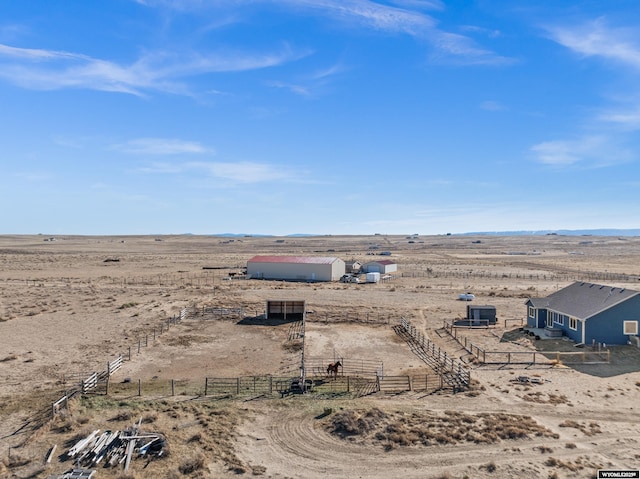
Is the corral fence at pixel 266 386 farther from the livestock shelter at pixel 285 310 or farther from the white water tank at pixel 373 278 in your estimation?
the white water tank at pixel 373 278

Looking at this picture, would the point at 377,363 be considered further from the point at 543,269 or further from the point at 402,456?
the point at 543,269

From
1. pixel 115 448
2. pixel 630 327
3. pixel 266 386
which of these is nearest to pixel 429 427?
pixel 266 386

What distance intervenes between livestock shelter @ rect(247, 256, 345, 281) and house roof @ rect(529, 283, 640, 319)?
39.0 meters

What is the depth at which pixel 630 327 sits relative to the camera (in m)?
34.4

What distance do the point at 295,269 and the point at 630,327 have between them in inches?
1995

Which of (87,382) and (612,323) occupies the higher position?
(612,323)

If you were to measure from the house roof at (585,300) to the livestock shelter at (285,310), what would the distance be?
22.3 m

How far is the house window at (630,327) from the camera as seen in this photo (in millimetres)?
34375

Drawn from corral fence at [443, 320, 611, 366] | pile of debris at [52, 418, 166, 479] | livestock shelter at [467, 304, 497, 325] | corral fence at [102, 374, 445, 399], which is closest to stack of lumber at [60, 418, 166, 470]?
pile of debris at [52, 418, 166, 479]

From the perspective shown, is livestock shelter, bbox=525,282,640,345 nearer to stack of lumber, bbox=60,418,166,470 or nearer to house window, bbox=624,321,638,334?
house window, bbox=624,321,638,334

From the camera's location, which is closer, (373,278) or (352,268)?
(373,278)

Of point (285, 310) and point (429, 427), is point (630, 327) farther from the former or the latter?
point (285, 310)

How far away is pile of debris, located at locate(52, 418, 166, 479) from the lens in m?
17.1

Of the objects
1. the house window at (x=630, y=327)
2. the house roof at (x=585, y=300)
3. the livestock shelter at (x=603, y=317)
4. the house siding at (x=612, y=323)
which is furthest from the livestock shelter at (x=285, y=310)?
the house window at (x=630, y=327)
